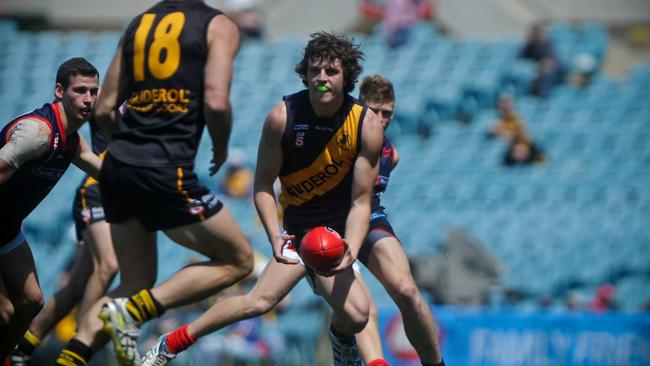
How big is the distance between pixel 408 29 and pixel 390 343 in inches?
301

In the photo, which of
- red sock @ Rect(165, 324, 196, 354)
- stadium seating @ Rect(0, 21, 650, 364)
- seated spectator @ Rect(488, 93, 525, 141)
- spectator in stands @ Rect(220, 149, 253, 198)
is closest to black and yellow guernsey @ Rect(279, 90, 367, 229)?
red sock @ Rect(165, 324, 196, 354)

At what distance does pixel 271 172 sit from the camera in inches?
251

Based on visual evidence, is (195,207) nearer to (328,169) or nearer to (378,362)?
(328,169)

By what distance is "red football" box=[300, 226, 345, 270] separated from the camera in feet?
19.5

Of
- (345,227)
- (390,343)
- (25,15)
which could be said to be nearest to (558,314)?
(390,343)

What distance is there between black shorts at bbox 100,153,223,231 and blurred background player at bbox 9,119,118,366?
3.31 ft

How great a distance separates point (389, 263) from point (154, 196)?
158 cm

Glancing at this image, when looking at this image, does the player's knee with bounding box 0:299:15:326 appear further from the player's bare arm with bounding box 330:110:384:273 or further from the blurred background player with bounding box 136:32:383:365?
the player's bare arm with bounding box 330:110:384:273

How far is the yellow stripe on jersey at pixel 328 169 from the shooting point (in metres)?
6.32

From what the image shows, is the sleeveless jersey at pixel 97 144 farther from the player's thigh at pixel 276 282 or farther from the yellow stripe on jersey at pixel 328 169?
the player's thigh at pixel 276 282

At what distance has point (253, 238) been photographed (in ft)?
45.8

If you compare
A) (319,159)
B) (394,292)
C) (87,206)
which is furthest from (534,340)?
(87,206)

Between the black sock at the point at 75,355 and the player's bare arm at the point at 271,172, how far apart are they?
1.39 metres

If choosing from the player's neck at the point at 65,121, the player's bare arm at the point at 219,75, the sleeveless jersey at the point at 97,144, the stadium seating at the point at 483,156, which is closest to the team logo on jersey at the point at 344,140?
the player's bare arm at the point at 219,75
